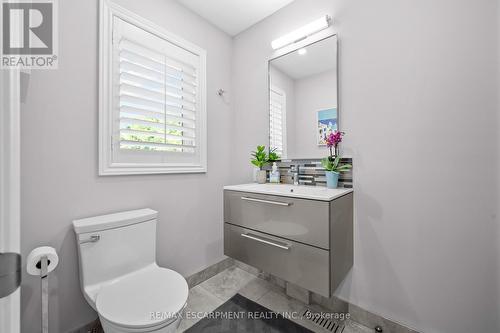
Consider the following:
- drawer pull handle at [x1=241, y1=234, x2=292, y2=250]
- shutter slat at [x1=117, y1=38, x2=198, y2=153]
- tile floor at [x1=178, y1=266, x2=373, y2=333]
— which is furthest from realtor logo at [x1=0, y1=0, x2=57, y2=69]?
tile floor at [x1=178, y1=266, x2=373, y2=333]

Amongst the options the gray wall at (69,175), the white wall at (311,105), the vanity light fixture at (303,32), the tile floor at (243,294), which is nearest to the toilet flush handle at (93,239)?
the gray wall at (69,175)

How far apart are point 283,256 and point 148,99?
1465mm

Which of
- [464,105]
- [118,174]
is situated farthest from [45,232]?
[464,105]

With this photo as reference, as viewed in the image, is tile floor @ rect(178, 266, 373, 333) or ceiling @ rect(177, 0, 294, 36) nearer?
tile floor @ rect(178, 266, 373, 333)

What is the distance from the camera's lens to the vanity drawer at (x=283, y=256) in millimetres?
1197

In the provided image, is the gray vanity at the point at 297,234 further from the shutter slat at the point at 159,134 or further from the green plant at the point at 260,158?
the shutter slat at the point at 159,134

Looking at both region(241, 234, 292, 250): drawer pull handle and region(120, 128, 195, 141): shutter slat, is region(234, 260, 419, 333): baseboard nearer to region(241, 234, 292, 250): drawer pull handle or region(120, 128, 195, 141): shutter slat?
region(241, 234, 292, 250): drawer pull handle

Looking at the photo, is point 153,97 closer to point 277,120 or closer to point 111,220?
point 111,220

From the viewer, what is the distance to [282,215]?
1.35 metres

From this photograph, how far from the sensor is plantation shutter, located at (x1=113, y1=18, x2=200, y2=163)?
1453mm

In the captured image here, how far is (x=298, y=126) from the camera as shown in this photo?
1.80 m

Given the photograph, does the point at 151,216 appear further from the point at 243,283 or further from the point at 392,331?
the point at 392,331

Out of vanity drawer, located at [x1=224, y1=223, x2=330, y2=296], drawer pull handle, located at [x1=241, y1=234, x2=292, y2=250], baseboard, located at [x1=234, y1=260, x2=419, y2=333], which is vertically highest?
drawer pull handle, located at [x1=241, y1=234, x2=292, y2=250]

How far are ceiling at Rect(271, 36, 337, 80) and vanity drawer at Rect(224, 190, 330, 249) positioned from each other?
1.06 m
